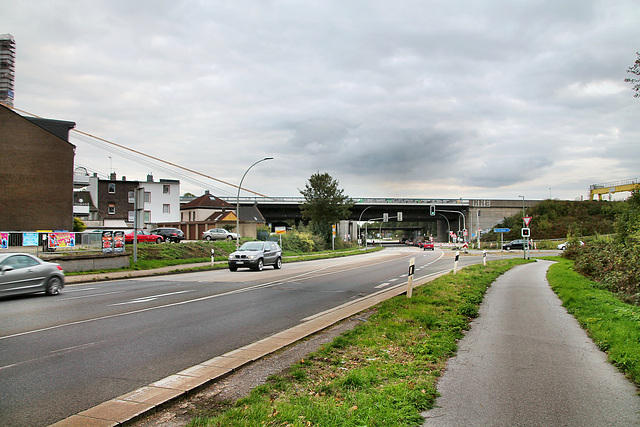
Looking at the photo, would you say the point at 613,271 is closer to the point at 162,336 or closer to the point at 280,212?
the point at 162,336

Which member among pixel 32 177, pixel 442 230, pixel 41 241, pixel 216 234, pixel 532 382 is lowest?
pixel 532 382

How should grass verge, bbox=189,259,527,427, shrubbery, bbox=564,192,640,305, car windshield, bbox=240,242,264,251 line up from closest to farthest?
grass verge, bbox=189,259,527,427 < shrubbery, bbox=564,192,640,305 < car windshield, bbox=240,242,264,251

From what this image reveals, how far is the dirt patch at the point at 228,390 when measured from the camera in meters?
4.53

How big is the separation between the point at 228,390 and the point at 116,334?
4.25 m

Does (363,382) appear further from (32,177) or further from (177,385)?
(32,177)

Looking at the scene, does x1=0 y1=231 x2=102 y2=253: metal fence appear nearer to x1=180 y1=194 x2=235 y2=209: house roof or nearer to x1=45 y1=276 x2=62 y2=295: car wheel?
x1=45 y1=276 x2=62 y2=295: car wheel

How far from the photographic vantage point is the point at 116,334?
8594 mm

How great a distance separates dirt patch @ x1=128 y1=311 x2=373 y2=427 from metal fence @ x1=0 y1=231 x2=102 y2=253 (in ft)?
70.1

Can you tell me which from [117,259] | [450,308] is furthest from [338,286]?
[117,259]

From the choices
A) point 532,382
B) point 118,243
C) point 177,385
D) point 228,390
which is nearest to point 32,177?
point 118,243

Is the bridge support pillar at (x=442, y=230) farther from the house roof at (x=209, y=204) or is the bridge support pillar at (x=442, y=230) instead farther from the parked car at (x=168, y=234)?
the parked car at (x=168, y=234)

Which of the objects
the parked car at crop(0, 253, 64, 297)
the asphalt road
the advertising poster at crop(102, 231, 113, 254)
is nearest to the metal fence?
the advertising poster at crop(102, 231, 113, 254)

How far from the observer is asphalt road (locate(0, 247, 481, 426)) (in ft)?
17.5

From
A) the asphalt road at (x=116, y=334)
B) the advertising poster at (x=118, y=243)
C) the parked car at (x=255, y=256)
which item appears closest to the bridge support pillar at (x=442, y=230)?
the parked car at (x=255, y=256)
